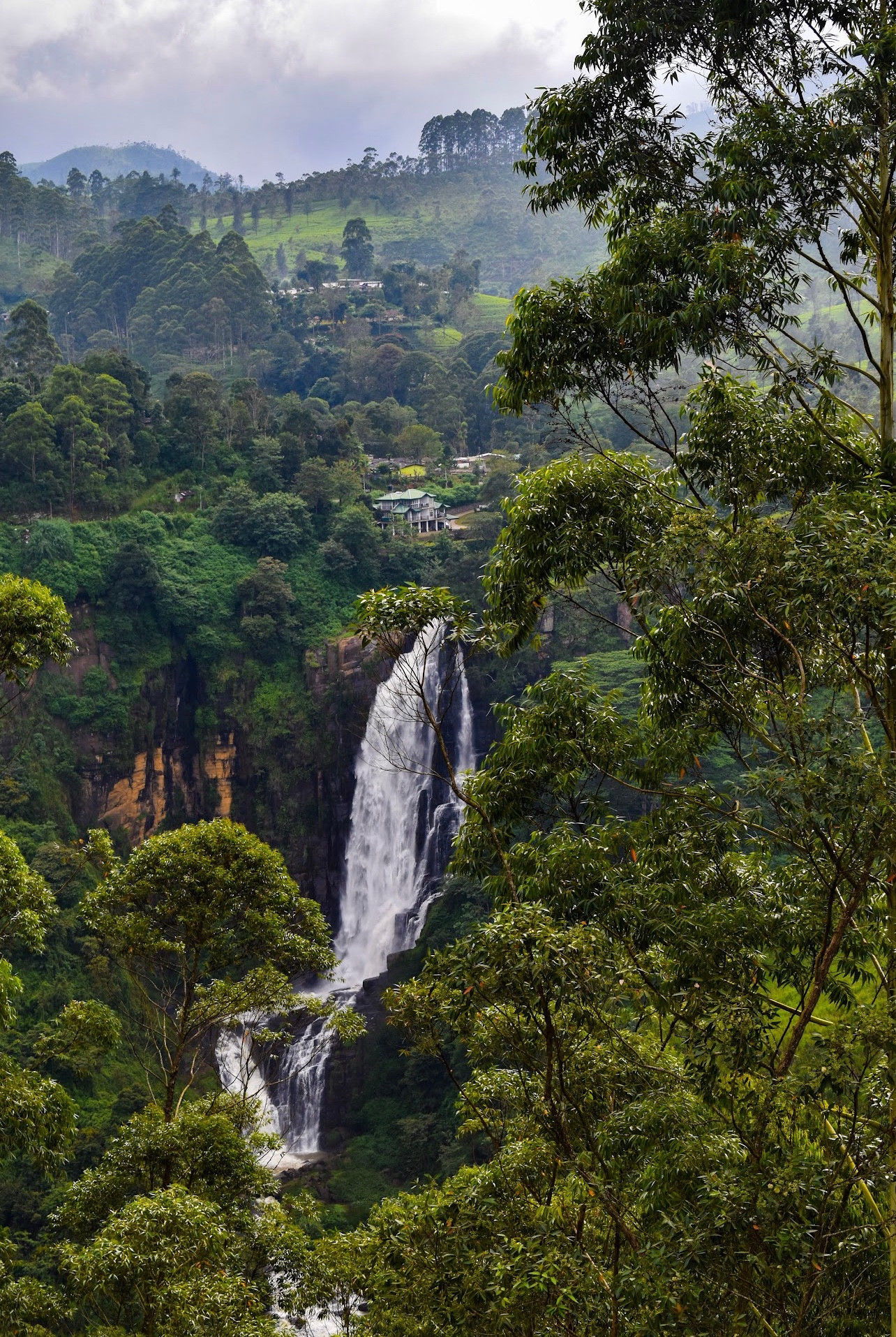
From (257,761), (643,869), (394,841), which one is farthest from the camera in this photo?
(257,761)

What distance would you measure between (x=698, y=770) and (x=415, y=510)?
3148 cm

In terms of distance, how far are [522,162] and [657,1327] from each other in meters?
5.89

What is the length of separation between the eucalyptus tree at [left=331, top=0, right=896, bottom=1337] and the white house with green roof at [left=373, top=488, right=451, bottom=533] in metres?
29.6

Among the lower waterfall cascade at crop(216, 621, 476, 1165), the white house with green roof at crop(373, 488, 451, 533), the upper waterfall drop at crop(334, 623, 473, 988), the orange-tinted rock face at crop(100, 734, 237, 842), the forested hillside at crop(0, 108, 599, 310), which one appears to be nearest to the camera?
the lower waterfall cascade at crop(216, 621, 476, 1165)

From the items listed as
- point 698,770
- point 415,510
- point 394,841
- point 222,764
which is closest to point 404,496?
point 415,510

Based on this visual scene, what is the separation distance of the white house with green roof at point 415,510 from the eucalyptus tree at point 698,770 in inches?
1167

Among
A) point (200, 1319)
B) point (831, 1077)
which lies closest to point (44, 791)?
point (200, 1319)

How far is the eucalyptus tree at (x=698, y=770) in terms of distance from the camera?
4.62 metres

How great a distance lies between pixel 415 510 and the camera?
121 feet

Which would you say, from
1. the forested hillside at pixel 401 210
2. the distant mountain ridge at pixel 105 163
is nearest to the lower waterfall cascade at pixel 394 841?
the forested hillside at pixel 401 210

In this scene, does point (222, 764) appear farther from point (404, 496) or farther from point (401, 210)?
point (401, 210)

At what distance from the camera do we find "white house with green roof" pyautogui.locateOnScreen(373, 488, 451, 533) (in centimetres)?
3634

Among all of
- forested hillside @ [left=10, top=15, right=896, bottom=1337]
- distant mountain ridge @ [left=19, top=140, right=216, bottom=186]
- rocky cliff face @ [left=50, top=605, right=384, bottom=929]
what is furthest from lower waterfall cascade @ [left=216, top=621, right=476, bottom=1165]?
distant mountain ridge @ [left=19, top=140, right=216, bottom=186]

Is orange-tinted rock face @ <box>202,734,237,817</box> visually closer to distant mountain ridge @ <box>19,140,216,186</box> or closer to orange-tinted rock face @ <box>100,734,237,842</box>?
orange-tinted rock face @ <box>100,734,237,842</box>
